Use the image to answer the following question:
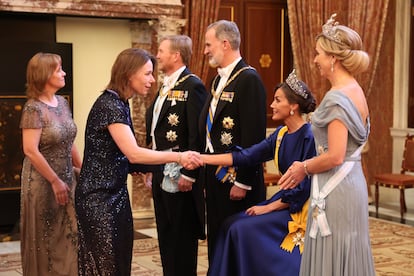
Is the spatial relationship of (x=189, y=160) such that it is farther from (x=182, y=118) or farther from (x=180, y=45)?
(x=180, y=45)

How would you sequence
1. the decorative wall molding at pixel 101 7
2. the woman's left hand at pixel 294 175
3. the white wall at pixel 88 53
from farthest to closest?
the white wall at pixel 88 53, the decorative wall molding at pixel 101 7, the woman's left hand at pixel 294 175

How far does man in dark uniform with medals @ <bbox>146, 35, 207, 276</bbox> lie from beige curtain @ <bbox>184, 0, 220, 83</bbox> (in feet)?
10.5

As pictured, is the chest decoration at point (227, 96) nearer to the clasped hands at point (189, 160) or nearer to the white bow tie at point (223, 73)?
the white bow tie at point (223, 73)

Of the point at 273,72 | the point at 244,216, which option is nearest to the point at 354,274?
the point at 244,216

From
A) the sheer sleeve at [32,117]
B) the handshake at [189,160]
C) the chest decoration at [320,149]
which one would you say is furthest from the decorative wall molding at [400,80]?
the chest decoration at [320,149]

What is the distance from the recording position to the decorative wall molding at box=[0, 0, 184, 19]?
6.80 meters

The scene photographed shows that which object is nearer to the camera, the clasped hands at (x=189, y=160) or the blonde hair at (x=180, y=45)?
the clasped hands at (x=189, y=160)

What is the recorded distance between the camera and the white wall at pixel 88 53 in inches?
293

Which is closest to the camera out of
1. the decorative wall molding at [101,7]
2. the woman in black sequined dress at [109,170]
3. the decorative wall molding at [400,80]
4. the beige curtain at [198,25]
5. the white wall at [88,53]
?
the woman in black sequined dress at [109,170]

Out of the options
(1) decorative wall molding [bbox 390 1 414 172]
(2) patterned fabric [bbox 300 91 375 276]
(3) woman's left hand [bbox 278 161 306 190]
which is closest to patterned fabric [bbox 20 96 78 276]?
(3) woman's left hand [bbox 278 161 306 190]

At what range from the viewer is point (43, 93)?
4387 mm

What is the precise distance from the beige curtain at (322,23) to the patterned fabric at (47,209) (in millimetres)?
4883

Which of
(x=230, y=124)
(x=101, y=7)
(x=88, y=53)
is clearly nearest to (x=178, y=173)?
(x=230, y=124)

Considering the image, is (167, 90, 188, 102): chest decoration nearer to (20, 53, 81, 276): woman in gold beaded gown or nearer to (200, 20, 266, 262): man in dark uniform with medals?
(200, 20, 266, 262): man in dark uniform with medals
